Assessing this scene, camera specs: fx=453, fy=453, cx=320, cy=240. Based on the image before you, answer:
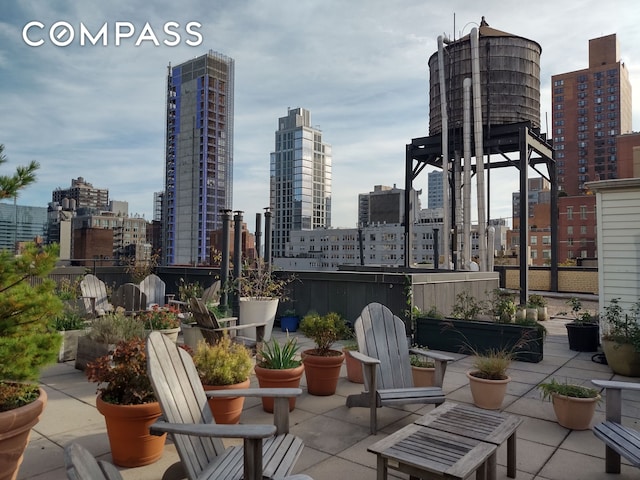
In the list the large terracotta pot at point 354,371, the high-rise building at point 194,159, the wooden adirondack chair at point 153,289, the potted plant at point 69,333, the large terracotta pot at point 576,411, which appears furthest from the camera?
the high-rise building at point 194,159

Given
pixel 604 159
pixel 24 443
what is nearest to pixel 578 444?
pixel 24 443

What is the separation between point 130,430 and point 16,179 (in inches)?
75.6

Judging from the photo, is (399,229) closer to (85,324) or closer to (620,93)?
(620,93)

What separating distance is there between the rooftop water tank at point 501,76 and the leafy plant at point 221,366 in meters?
17.5

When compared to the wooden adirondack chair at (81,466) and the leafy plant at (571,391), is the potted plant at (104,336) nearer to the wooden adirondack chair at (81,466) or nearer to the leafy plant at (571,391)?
the wooden adirondack chair at (81,466)

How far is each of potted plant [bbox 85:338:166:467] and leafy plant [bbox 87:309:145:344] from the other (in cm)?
235

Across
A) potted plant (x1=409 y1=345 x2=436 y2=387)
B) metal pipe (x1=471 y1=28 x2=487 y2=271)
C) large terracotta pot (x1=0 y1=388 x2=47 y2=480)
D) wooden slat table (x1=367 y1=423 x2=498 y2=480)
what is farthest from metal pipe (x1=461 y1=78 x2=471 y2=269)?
large terracotta pot (x1=0 y1=388 x2=47 y2=480)

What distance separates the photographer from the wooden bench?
295cm

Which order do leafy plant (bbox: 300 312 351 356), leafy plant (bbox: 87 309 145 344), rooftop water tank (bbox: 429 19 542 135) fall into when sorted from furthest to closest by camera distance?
1. rooftop water tank (bbox: 429 19 542 135)
2. leafy plant (bbox: 87 309 145 344)
3. leafy plant (bbox: 300 312 351 356)

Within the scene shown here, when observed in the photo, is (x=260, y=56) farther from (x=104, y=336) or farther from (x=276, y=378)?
(x=276, y=378)

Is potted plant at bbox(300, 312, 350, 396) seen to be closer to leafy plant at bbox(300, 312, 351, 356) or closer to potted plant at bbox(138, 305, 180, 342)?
leafy plant at bbox(300, 312, 351, 356)

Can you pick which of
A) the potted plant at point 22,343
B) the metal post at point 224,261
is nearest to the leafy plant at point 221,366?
the potted plant at point 22,343

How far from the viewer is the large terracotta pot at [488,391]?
4.72 m

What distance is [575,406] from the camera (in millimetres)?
4273
